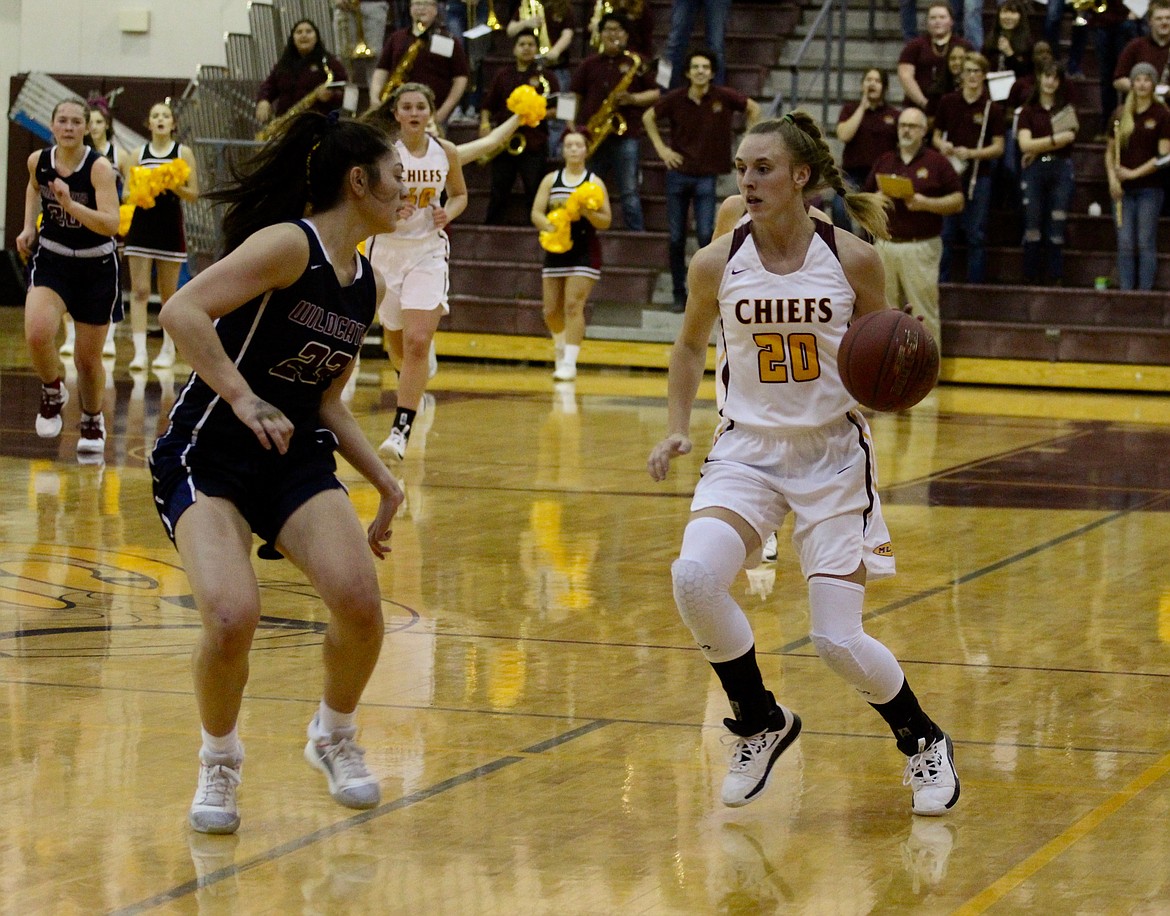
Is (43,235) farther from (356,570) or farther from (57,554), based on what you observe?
(356,570)

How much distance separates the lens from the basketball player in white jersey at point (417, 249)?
1029cm

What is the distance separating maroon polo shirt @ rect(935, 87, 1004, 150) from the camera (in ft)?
52.3

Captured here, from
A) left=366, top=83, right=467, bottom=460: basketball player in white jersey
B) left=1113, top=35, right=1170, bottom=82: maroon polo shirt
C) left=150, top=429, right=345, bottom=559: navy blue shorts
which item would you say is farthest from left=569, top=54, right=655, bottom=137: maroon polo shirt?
left=150, top=429, right=345, bottom=559: navy blue shorts

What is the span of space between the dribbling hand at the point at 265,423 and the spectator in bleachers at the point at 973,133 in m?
12.8

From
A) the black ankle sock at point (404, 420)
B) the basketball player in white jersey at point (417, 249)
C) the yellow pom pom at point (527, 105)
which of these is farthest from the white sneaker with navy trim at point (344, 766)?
the yellow pom pom at point (527, 105)

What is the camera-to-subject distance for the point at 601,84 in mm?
17234

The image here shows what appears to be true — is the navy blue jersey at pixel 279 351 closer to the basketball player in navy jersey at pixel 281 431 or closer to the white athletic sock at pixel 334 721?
the basketball player in navy jersey at pixel 281 431

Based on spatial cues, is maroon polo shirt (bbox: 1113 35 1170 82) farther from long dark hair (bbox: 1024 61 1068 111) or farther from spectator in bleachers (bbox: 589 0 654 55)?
spectator in bleachers (bbox: 589 0 654 55)

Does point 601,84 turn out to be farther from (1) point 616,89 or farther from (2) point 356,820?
(2) point 356,820

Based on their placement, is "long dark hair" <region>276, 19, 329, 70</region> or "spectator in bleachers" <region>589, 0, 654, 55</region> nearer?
"spectator in bleachers" <region>589, 0, 654, 55</region>

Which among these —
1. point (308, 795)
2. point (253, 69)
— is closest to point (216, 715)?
point (308, 795)

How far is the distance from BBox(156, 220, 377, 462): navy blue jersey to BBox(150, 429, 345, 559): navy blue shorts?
0.01 meters

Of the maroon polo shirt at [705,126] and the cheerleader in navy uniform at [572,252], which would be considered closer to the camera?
the cheerleader in navy uniform at [572,252]

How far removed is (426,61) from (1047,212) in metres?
5.76
